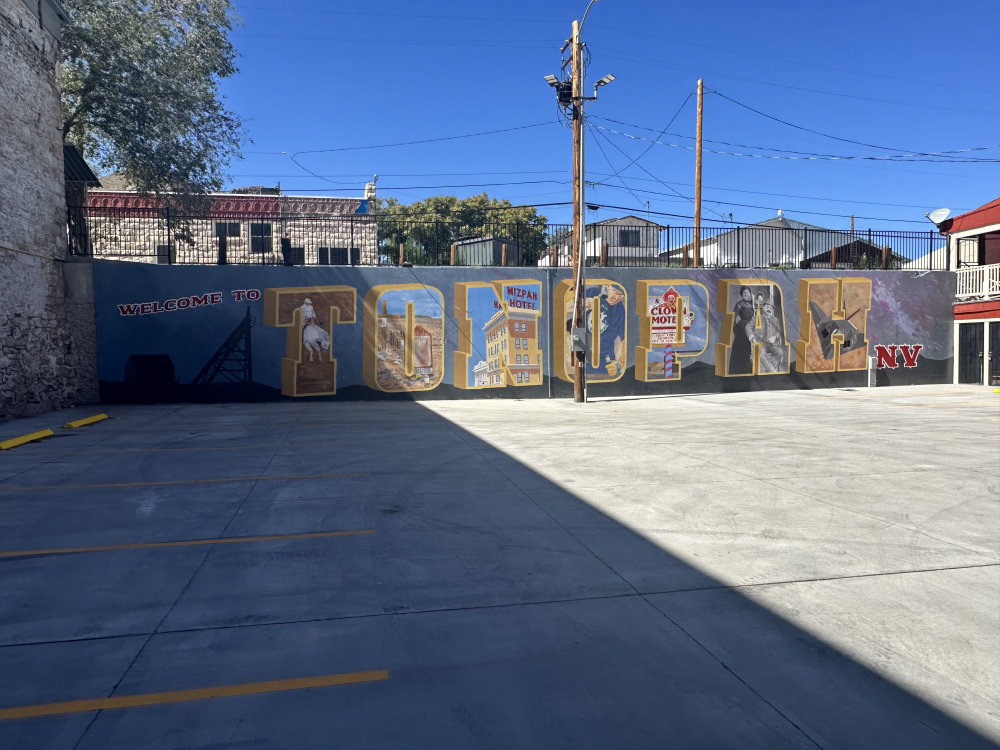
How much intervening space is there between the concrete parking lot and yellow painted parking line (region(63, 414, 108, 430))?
14.4 ft

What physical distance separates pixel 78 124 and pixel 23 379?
35.0ft

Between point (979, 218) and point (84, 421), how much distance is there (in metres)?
29.5

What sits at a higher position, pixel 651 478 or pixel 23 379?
pixel 23 379

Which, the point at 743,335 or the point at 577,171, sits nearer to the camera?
the point at 577,171

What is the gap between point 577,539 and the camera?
6082 mm

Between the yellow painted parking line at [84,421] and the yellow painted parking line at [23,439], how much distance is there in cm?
110

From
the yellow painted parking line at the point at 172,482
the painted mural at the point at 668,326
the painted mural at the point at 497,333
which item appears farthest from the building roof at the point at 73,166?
the painted mural at the point at 668,326

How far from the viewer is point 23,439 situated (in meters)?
11.9

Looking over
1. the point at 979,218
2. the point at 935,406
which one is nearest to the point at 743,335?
the point at 935,406

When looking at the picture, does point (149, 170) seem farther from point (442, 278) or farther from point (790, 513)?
point (790, 513)

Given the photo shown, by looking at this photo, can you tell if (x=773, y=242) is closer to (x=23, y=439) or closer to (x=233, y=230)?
(x=23, y=439)

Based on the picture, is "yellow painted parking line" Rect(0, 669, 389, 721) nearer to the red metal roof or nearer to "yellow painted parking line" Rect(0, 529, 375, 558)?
"yellow painted parking line" Rect(0, 529, 375, 558)

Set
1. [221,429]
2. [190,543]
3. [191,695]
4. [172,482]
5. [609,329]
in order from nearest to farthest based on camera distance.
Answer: [191,695], [190,543], [172,482], [221,429], [609,329]

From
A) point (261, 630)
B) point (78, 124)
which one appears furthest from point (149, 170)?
point (261, 630)
